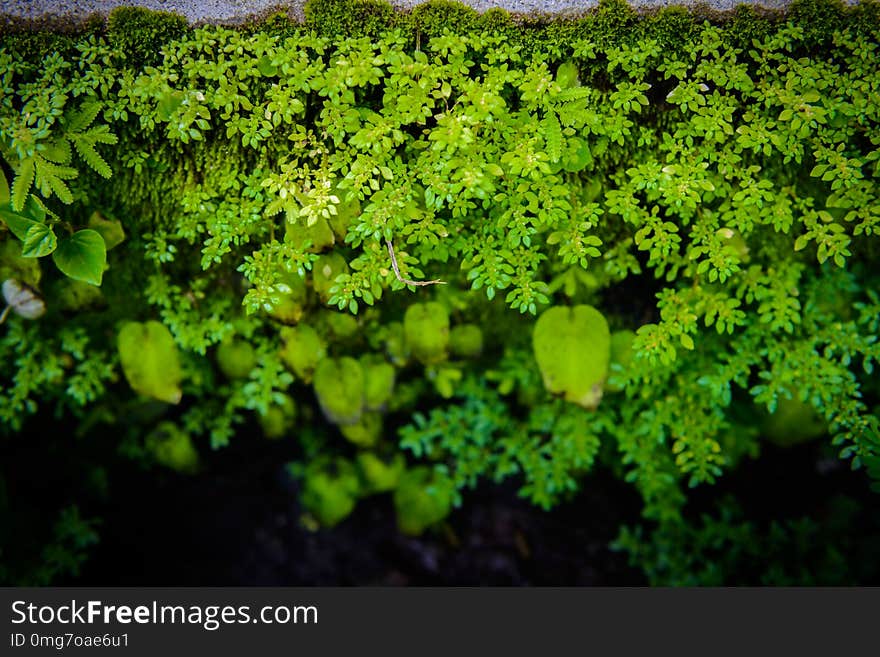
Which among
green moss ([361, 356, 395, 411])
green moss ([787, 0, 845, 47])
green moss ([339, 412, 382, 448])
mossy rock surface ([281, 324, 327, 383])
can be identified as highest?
green moss ([787, 0, 845, 47])

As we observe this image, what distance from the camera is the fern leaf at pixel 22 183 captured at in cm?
166

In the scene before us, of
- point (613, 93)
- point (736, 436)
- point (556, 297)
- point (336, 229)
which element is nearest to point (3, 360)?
point (336, 229)

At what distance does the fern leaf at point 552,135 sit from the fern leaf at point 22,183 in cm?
157

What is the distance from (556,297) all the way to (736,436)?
119cm

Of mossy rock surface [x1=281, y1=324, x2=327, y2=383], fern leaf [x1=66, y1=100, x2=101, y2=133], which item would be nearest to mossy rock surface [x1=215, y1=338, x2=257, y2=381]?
mossy rock surface [x1=281, y1=324, x2=327, y2=383]

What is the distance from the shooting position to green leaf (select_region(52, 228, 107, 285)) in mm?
1825

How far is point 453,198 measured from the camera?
5.74ft

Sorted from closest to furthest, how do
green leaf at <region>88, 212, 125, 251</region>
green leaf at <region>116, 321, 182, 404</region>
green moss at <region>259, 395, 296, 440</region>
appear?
green leaf at <region>88, 212, 125, 251</region> < green leaf at <region>116, 321, 182, 404</region> < green moss at <region>259, 395, 296, 440</region>

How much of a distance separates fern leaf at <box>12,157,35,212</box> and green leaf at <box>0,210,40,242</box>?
0.29 ft

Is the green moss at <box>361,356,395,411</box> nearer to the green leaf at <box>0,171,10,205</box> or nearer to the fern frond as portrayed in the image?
the fern frond

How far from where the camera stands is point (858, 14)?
177 cm

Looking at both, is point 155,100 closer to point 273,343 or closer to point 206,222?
point 206,222

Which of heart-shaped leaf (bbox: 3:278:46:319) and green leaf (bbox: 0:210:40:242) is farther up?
green leaf (bbox: 0:210:40:242)

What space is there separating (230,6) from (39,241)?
0.98m
